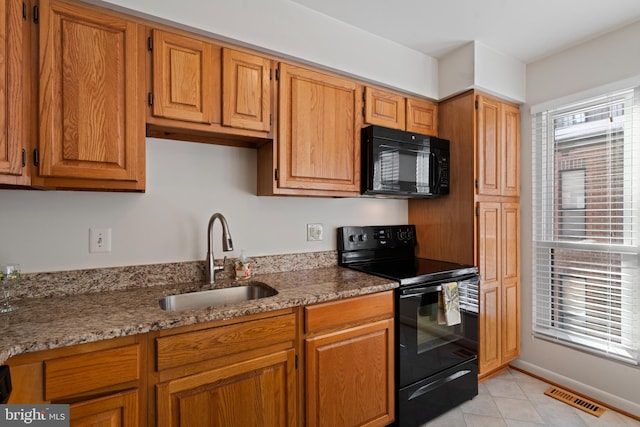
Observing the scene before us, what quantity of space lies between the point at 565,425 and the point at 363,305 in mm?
1480

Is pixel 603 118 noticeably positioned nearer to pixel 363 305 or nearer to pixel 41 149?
pixel 363 305

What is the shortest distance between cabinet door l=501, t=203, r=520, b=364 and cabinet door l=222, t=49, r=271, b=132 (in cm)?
190

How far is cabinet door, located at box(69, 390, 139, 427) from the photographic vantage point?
3.32 feet

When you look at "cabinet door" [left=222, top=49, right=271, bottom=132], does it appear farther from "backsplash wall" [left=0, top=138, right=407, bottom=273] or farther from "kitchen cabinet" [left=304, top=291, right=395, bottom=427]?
"kitchen cabinet" [left=304, top=291, right=395, bottom=427]

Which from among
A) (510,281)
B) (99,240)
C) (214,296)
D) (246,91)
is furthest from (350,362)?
(510,281)

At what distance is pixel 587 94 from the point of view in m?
2.16

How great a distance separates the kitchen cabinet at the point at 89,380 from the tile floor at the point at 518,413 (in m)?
1.66

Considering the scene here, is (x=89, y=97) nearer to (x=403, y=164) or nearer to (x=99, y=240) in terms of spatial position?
(x=99, y=240)

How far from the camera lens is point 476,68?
217 centimetres

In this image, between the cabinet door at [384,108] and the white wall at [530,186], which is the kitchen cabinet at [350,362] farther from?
the white wall at [530,186]


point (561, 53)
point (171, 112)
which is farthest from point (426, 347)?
point (561, 53)

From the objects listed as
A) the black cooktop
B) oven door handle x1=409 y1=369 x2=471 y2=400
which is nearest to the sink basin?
the black cooktop

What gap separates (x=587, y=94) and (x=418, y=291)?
182 centimetres

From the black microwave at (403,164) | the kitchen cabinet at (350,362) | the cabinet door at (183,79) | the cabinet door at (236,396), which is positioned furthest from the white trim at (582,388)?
the cabinet door at (183,79)
